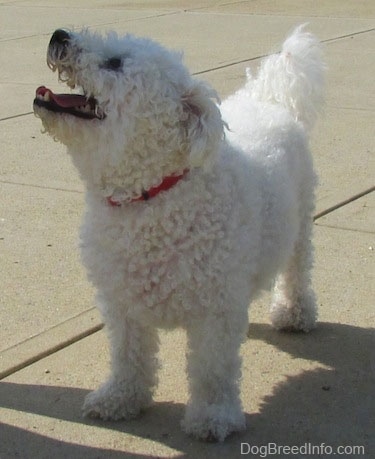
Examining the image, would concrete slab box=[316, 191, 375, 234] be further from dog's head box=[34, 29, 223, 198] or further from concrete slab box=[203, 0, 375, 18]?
concrete slab box=[203, 0, 375, 18]

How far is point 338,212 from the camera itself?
6434 millimetres

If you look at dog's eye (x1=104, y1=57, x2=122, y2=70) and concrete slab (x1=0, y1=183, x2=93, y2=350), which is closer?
dog's eye (x1=104, y1=57, x2=122, y2=70)

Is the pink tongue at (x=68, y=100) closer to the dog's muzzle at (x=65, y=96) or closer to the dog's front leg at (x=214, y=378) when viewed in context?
the dog's muzzle at (x=65, y=96)

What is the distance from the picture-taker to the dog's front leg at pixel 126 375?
4.16m

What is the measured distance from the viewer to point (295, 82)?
512 centimetres

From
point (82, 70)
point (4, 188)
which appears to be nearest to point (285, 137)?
point (82, 70)

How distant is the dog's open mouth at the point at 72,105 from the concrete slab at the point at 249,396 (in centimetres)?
125

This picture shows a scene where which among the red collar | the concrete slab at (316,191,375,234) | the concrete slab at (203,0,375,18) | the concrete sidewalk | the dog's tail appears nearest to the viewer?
the red collar

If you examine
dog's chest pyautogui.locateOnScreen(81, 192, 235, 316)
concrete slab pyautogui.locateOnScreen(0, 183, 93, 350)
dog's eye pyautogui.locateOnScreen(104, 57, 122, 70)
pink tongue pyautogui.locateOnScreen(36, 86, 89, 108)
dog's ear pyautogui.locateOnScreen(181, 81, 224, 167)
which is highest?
dog's eye pyautogui.locateOnScreen(104, 57, 122, 70)

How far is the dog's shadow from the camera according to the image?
3924 mm

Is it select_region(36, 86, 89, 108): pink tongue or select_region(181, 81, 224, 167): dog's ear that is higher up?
select_region(36, 86, 89, 108): pink tongue

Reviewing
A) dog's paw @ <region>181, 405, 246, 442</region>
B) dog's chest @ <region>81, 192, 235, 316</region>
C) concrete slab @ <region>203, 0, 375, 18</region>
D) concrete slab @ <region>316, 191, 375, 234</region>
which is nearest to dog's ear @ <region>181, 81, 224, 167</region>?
dog's chest @ <region>81, 192, 235, 316</region>

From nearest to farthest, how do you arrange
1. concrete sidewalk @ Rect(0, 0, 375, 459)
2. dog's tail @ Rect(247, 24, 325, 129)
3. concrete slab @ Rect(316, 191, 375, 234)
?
concrete sidewalk @ Rect(0, 0, 375, 459)
dog's tail @ Rect(247, 24, 325, 129)
concrete slab @ Rect(316, 191, 375, 234)

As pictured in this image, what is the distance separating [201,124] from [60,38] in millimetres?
592
